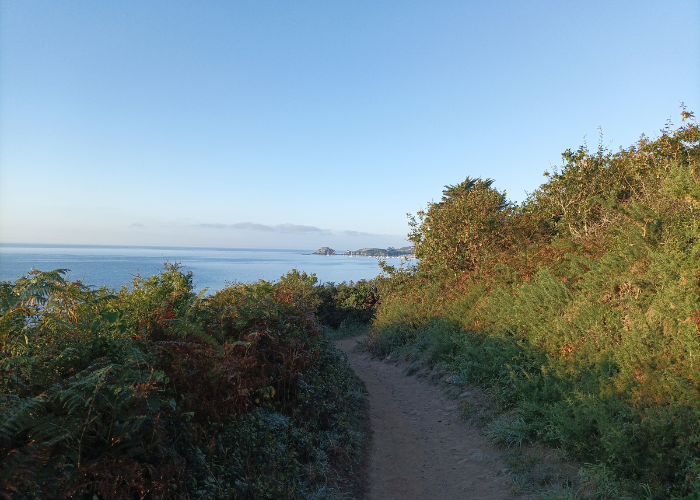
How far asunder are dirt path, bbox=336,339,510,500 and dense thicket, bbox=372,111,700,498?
A: 910 mm

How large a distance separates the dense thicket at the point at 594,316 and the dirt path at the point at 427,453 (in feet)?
2.98

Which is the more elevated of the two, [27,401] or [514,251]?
[514,251]

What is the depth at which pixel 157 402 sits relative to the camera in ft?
13.8

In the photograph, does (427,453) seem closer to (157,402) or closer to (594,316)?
(594,316)

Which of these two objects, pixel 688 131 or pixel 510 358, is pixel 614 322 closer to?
pixel 510 358

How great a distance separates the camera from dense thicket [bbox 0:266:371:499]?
137 inches

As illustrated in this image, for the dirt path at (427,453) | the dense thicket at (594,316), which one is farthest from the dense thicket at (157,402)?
the dense thicket at (594,316)

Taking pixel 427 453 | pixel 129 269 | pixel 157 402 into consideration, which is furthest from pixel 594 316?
pixel 129 269

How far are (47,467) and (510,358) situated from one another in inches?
319

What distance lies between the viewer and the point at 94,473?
11.3 ft

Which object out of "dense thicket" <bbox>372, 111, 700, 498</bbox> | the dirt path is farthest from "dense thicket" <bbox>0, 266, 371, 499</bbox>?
"dense thicket" <bbox>372, 111, 700, 498</bbox>

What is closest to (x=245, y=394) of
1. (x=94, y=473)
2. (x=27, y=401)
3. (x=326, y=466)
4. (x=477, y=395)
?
(x=326, y=466)

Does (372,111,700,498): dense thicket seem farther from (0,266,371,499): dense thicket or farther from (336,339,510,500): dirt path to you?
(0,266,371,499): dense thicket

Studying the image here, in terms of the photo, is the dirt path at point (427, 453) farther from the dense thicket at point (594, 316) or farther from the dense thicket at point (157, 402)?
the dense thicket at point (594, 316)
